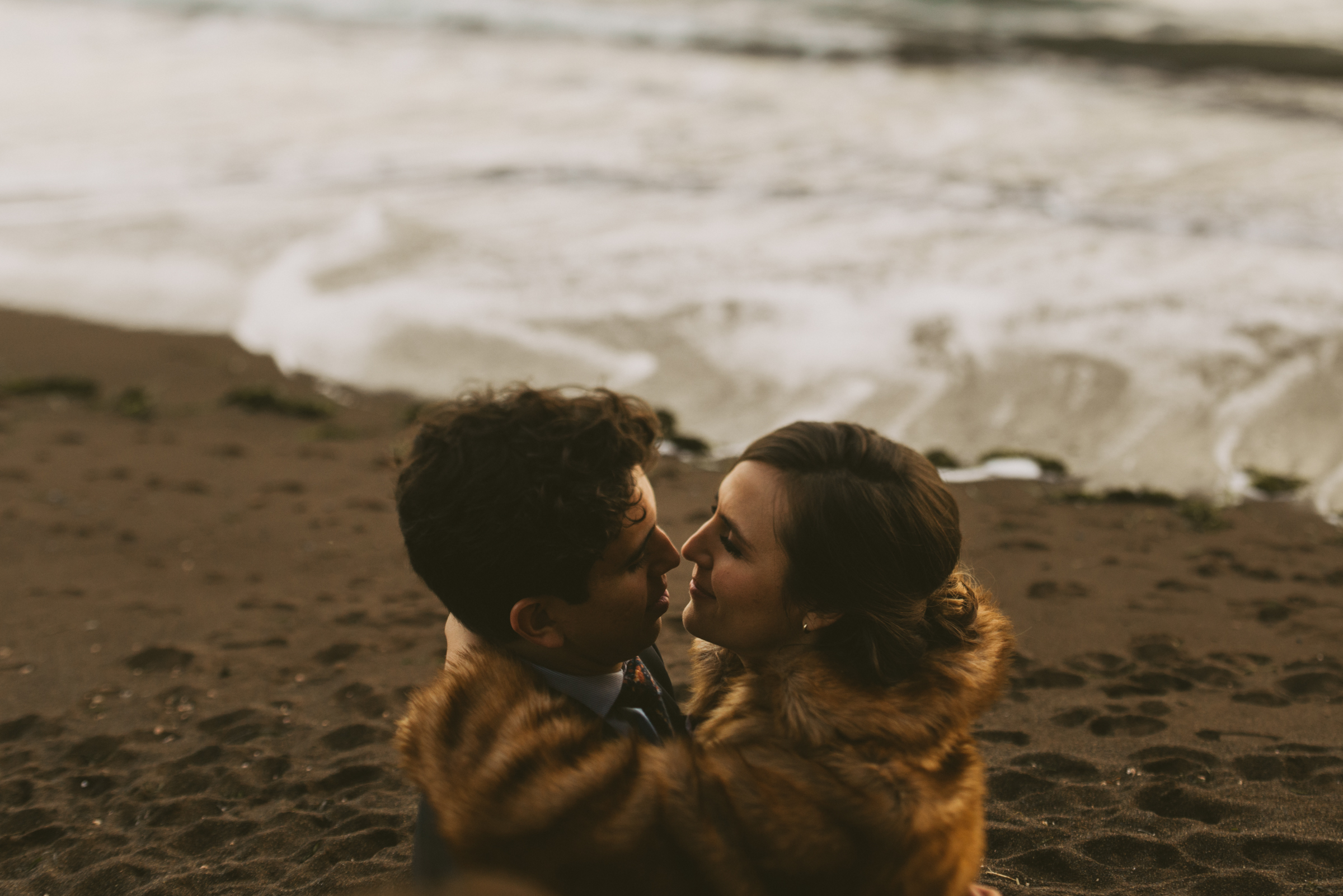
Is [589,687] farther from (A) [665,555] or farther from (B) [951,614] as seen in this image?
(B) [951,614]

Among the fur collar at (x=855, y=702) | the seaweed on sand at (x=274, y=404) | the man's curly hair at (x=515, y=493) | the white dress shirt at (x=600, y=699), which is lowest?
the seaweed on sand at (x=274, y=404)

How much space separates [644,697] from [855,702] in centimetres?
57

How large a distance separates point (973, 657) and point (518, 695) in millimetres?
964

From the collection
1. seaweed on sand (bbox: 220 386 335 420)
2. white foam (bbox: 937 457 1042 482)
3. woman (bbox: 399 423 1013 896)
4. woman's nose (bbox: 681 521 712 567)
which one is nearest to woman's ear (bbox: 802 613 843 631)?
woman (bbox: 399 423 1013 896)

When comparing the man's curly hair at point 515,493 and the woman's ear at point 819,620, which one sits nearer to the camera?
the man's curly hair at point 515,493

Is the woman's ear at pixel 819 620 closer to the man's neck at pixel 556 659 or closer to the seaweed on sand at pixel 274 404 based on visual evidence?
the man's neck at pixel 556 659

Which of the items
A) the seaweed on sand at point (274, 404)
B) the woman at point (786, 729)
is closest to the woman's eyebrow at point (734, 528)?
the woman at point (786, 729)

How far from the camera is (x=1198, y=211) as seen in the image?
11664mm

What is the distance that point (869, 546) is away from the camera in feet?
7.52

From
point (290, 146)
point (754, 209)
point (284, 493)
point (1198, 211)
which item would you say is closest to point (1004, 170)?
point (1198, 211)

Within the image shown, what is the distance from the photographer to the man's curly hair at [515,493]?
2.11 m

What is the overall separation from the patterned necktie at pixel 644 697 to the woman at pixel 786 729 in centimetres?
8

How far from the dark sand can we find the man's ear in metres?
1.39

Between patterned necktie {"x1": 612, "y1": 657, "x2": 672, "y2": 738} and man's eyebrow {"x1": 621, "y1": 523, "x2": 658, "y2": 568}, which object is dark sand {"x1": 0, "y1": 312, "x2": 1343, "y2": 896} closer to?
patterned necktie {"x1": 612, "y1": 657, "x2": 672, "y2": 738}
